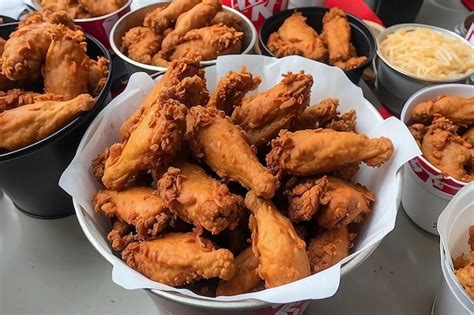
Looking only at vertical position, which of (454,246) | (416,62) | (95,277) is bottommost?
(95,277)

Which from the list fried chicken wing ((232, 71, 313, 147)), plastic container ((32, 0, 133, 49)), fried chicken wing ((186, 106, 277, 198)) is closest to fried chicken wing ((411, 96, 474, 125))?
fried chicken wing ((232, 71, 313, 147))

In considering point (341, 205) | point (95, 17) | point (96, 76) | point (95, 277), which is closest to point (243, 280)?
point (341, 205)

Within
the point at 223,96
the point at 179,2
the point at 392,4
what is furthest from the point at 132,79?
the point at 392,4

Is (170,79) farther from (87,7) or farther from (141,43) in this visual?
(87,7)

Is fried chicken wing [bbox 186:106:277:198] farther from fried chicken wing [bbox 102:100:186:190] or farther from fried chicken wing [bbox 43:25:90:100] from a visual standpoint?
fried chicken wing [bbox 43:25:90:100]

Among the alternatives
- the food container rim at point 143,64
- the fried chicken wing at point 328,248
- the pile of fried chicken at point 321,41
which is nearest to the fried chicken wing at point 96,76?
the food container rim at point 143,64
